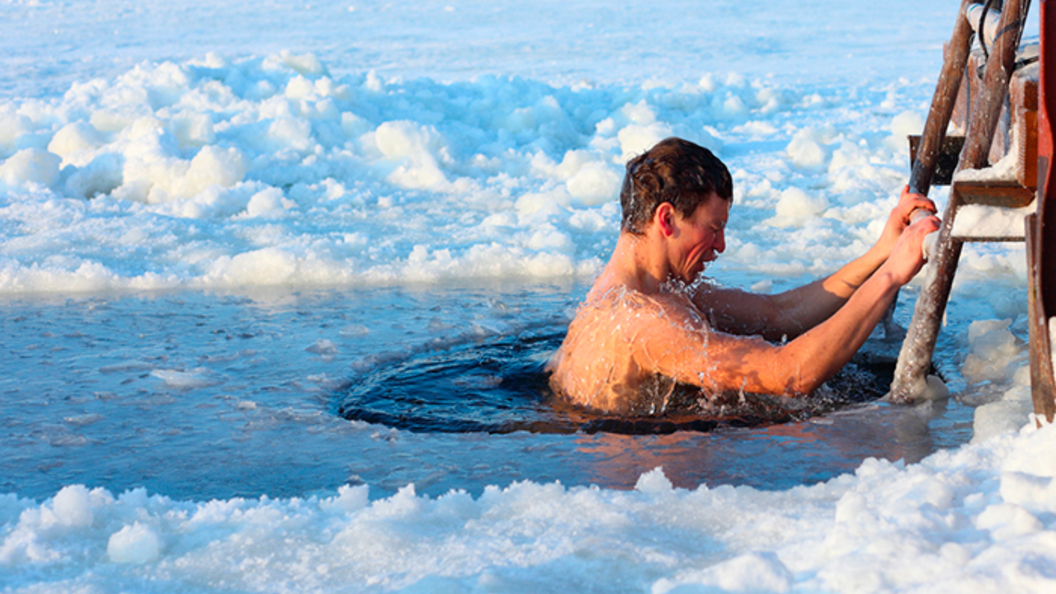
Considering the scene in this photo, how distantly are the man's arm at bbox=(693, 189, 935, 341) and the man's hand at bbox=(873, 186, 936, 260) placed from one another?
258mm

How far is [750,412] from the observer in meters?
3.28

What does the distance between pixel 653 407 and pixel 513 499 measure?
1.13m

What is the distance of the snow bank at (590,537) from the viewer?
5.58 ft

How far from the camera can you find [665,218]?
3.34m

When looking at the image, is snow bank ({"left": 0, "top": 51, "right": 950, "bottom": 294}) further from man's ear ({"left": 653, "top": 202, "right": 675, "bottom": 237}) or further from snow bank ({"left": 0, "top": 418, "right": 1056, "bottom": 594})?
snow bank ({"left": 0, "top": 418, "right": 1056, "bottom": 594})

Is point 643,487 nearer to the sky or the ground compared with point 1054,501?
nearer to the ground

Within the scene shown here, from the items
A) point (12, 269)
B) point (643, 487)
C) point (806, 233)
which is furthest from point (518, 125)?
point (643, 487)

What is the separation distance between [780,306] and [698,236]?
2.43ft

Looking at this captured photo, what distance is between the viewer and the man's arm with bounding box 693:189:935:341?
381 centimetres

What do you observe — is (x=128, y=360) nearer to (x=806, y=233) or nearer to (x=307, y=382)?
(x=307, y=382)

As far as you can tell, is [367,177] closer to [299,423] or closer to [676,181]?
[299,423]

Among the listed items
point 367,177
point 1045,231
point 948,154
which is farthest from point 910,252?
point 367,177

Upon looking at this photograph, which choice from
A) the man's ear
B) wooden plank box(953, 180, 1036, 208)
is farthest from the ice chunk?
wooden plank box(953, 180, 1036, 208)

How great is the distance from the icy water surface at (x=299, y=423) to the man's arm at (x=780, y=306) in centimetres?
70
